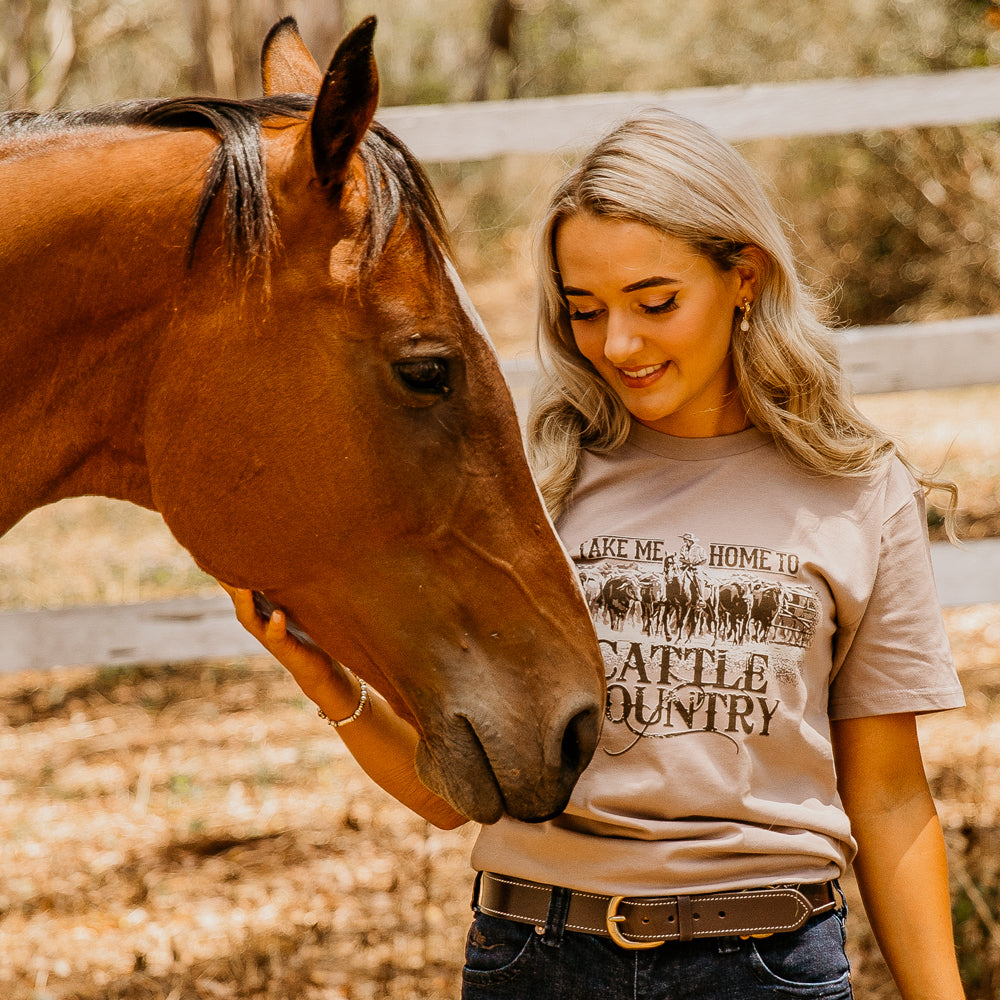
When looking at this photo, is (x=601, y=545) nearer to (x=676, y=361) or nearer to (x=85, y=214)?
(x=676, y=361)

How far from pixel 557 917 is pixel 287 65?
1422 millimetres

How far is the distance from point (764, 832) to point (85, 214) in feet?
4.15

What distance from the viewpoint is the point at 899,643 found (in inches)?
64.1

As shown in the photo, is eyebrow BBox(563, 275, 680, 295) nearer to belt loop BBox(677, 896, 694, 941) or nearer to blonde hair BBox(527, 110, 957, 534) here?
blonde hair BBox(527, 110, 957, 534)

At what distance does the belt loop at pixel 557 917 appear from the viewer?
153cm

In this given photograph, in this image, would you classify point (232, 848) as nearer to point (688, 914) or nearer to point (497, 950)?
point (497, 950)

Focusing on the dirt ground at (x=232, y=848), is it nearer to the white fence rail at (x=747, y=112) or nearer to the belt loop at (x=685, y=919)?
the white fence rail at (x=747, y=112)

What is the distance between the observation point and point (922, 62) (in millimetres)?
10516

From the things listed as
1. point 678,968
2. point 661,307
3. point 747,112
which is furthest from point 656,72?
point 678,968

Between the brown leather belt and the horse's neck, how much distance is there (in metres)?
0.93

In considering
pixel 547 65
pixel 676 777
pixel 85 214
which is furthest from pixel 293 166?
pixel 547 65

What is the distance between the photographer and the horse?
1.46 m

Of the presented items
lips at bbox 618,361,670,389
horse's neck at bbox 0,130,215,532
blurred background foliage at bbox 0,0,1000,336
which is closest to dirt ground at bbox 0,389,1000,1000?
lips at bbox 618,361,670,389

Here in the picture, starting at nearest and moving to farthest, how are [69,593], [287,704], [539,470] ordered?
[539,470] < [287,704] < [69,593]
